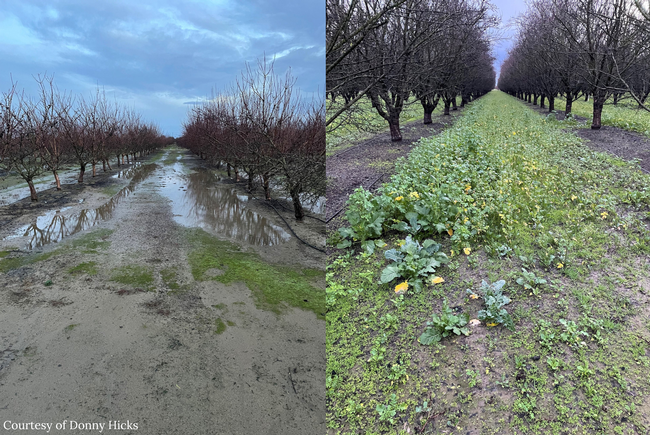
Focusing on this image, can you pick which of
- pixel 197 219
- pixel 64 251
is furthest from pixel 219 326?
pixel 197 219

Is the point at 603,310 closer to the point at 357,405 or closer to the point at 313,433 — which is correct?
the point at 357,405

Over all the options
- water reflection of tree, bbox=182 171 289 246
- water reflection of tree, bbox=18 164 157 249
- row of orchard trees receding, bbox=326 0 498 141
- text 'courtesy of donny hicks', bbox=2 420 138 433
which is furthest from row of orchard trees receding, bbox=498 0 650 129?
water reflection of tree, bbox=18 164 157 249

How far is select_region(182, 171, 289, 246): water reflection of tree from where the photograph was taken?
8734 millimetres

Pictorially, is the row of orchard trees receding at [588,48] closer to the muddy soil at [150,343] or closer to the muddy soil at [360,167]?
the muddy soil at [360,167]

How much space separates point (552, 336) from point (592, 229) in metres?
2.64

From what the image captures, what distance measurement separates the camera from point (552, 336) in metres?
2.93

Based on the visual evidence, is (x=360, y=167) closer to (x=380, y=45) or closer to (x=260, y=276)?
(x=380, y=45)

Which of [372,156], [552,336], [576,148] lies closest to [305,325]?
[552,336]

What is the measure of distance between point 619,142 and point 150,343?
14.5 metres

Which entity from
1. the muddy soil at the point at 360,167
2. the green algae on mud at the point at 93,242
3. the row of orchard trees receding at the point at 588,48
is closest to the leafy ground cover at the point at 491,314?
the muddy soil at the point at 360,167

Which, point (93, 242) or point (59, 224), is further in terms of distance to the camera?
point (59, 224)

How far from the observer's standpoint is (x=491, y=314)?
10.5 feet

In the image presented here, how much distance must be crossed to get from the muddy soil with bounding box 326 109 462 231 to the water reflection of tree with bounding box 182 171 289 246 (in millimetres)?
1757

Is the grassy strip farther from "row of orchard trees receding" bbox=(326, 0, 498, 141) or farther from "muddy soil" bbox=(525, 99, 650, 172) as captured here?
"muddy soil" bbox=(525, 99, 650, 172)
